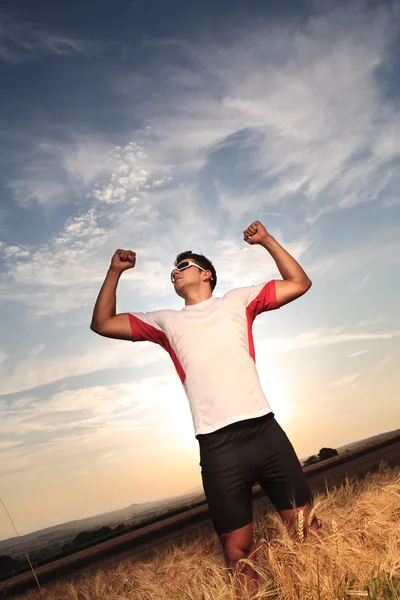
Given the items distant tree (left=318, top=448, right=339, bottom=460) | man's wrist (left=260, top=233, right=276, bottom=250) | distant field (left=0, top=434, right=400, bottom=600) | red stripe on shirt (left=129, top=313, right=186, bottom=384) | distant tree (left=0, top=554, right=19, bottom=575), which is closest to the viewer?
red stripe on shirt (left=129, top=313, right=186, bottom=384)

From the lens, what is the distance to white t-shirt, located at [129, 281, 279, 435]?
3.11 m

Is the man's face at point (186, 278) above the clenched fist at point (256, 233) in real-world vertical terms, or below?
below

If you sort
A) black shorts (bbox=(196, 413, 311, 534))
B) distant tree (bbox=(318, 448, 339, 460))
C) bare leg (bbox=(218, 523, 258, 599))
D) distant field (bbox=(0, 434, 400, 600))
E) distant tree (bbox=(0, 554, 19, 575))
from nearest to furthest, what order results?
bare leg (bbox=(218, 523, 258, 599)) → black shorts (bbox=(196, 413, 311, 534)) → distant field (bbox=(0, 434, 400, 600)) → distant tree (bbox=(0, 554, 19, 575)) → distant tree (bbox=(318, 448, 339, 460))

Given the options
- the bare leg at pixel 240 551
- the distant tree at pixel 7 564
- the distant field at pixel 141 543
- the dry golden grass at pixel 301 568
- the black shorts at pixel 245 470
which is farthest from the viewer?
the distant tree at pixel 7 564

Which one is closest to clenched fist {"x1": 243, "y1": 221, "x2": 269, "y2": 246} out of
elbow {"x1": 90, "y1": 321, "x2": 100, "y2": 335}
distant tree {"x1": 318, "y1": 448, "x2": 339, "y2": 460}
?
elbow {"x1": 90, "y1": 321, "x2": 100, "y2": 335}

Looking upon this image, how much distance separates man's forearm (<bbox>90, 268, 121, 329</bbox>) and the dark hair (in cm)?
49

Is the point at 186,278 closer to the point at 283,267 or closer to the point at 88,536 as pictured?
the point at 283,267

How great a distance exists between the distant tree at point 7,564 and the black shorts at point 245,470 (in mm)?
6825

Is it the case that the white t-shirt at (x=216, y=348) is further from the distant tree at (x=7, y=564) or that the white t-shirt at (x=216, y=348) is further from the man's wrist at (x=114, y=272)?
the distant tree at (x=7, y=564)

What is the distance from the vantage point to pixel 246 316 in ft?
11.7

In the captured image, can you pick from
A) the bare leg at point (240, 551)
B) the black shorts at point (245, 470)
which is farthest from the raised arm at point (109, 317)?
the bare leg at point (240, 551)

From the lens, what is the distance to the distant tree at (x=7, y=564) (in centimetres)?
832

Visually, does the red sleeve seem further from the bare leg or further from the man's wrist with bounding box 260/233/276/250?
the bare leg

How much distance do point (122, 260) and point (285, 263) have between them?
1216 mm
